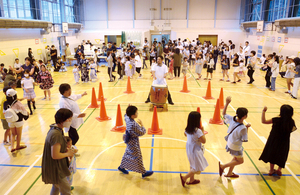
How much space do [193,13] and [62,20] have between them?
1290 cm

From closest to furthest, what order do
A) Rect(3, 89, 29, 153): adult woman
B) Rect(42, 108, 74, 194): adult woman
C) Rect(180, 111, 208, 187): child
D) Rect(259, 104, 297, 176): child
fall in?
Rect(42, 108, 74, 194): adult woman → Rect(180, 111, 208, 187): child → Rect(259, 104, 297, 176): child → Rect(3, 89, 29, 153): adult woman

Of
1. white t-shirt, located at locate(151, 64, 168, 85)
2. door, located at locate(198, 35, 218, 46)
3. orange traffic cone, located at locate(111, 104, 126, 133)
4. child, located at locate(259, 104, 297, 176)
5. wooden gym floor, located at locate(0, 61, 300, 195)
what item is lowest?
wooden gym floor, located at locate(0, 61, 300, 195)

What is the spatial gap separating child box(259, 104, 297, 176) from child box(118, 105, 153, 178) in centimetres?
A: 223

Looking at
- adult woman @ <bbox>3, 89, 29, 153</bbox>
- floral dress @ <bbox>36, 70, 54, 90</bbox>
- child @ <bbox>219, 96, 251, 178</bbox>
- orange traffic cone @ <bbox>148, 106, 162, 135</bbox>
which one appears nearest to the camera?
child @ <bbox>219, 96, 251, 178</bbox>

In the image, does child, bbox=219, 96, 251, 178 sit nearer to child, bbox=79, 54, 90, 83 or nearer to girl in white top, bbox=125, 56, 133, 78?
girl in white top, bbox=125, 56, 133, 78

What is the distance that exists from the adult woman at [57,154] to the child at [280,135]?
130 inches

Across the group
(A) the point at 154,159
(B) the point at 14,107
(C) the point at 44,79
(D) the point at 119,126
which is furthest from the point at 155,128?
(C) the point at 44,79

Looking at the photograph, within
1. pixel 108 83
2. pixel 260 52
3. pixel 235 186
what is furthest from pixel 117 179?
pixel 260 52

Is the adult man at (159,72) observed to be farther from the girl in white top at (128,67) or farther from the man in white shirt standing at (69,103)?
the girl in white top at (128,67)

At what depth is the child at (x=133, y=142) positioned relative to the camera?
157 inches

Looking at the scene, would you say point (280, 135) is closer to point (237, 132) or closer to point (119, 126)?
point (237, 132)

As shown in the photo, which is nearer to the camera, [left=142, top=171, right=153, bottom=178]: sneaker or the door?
[left=142, top=171, right=153, bottom=178]: sneaker

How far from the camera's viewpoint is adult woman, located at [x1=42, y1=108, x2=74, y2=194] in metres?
3.04

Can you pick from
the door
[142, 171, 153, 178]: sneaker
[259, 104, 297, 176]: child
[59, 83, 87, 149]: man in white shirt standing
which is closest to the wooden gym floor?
[142, 171, 153, 178]: sneaker
